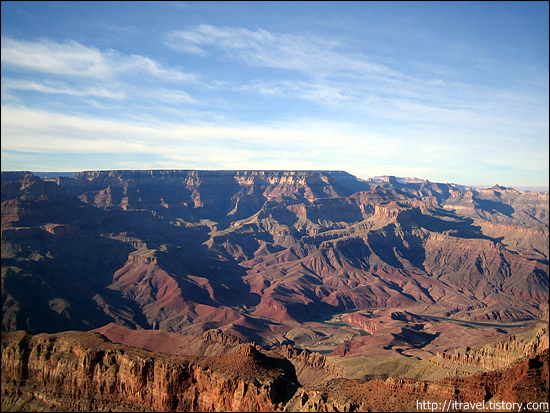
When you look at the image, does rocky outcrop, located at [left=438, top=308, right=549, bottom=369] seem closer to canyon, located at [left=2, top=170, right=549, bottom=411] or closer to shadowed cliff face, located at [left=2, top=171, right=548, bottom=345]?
canyon, located at [left=2, top=170, right=549, bottom=411]

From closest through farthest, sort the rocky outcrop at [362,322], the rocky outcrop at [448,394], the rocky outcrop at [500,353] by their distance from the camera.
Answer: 1. the rocky outcrop at [448,394]
2. the rocky outcrop at [500,353]
3. the rocky outcrop at [362,322]

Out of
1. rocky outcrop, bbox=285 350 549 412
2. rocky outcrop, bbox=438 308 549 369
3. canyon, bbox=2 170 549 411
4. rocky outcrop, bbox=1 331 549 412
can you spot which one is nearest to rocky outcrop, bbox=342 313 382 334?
canyon, bbox=2 170 549 411

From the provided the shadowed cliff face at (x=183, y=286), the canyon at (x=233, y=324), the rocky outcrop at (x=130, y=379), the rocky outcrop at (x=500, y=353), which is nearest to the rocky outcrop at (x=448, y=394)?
the canyon at (x=233, y=324)

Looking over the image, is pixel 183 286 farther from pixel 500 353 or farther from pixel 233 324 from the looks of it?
pixel 500 353

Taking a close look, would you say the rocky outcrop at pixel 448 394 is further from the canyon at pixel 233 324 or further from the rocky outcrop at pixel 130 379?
the rocky outcrop at pixel 130 379

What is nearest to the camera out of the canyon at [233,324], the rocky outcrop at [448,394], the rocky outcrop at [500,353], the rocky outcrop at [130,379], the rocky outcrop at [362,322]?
the rocky outcrop at [448,394]

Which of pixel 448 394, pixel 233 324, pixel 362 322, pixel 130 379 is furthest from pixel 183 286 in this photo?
pixel 448 394

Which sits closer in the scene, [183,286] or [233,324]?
[233,324]

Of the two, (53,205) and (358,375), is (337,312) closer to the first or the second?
(358,375)
